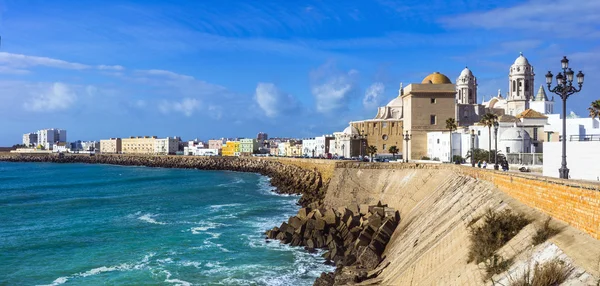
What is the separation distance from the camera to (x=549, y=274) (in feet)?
31.8

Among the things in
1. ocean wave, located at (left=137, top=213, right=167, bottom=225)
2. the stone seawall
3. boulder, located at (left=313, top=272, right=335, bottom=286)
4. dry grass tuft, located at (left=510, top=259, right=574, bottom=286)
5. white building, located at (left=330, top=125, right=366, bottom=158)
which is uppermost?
white building, located at (left=330, top=125, right=366, bottom=158)

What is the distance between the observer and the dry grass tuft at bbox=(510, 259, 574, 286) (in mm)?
9617

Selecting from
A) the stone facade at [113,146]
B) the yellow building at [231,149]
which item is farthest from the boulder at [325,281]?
the stone facade at [113,146]

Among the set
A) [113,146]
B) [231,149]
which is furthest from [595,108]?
[113,146]

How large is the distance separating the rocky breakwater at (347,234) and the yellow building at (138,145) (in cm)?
15689

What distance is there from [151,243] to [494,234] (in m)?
19.5

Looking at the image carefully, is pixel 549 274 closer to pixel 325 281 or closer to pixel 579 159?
pixel 325 281

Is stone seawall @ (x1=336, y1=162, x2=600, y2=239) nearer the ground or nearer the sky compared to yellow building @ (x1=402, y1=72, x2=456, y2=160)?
nearer the ground

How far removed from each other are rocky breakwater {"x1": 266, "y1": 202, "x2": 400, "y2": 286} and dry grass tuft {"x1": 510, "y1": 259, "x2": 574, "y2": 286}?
9631 mm

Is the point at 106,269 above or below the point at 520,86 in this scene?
below

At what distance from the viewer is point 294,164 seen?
73.9m

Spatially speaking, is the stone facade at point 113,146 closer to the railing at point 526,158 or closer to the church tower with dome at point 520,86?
the church tower with dome at point 520,86

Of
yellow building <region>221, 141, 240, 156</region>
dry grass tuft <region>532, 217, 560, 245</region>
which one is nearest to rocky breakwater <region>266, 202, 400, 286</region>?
dry grass tuft <region>532, 217, 560, 245</region>

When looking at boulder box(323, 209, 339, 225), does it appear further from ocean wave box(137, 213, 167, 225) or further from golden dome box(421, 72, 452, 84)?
golden dome box(421, 72, 452, 84)
